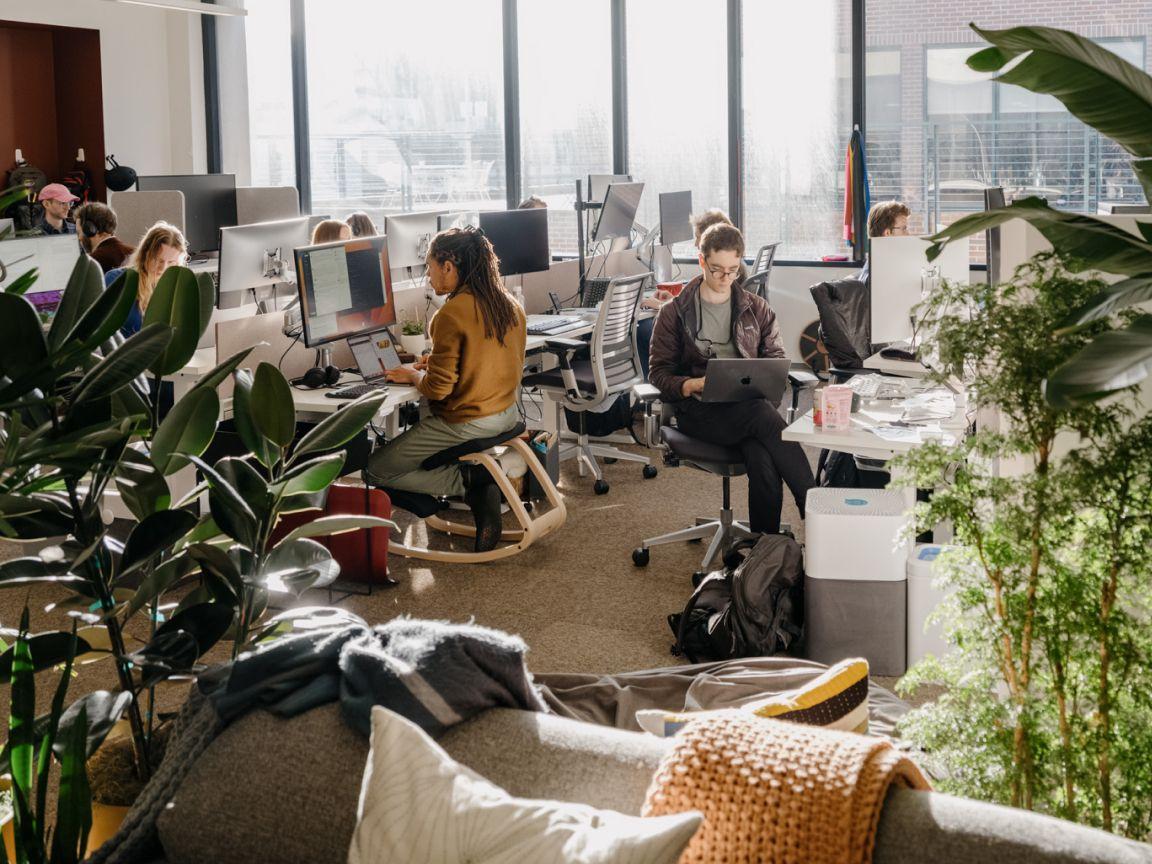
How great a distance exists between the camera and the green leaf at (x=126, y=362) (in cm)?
172

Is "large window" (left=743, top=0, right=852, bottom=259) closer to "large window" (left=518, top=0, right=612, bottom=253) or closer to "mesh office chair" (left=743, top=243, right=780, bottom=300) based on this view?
"mesh office chair" (left=743, top=243, right=780, bottom=300)

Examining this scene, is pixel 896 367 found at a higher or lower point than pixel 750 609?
higher

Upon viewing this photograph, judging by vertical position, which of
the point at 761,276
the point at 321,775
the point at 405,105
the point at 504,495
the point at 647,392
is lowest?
the point at 504,495

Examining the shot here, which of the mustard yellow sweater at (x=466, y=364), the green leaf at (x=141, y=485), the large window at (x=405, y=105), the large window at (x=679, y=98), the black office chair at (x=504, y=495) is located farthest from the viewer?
the large window at (x=405, y=105)

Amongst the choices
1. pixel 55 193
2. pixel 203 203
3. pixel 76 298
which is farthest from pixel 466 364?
pixel 55 193

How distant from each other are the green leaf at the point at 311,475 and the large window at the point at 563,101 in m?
7.05

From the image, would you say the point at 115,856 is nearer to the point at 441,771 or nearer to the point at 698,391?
the point at 441,771

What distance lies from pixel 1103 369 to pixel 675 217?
6.57 meters

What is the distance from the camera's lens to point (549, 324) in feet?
20.8

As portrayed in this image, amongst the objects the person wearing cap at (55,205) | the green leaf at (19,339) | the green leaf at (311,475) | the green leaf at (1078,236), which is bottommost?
the green leaf at (311,475)

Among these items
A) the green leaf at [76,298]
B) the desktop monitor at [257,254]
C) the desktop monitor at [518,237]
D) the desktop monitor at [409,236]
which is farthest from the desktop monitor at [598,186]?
the green leaf at [76,298]

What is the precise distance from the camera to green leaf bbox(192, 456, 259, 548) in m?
1.87

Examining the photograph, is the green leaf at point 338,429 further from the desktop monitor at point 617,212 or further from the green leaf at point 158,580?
the desktop monitor at point 617,212

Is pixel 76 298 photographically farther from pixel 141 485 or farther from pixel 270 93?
pixel 270 93
